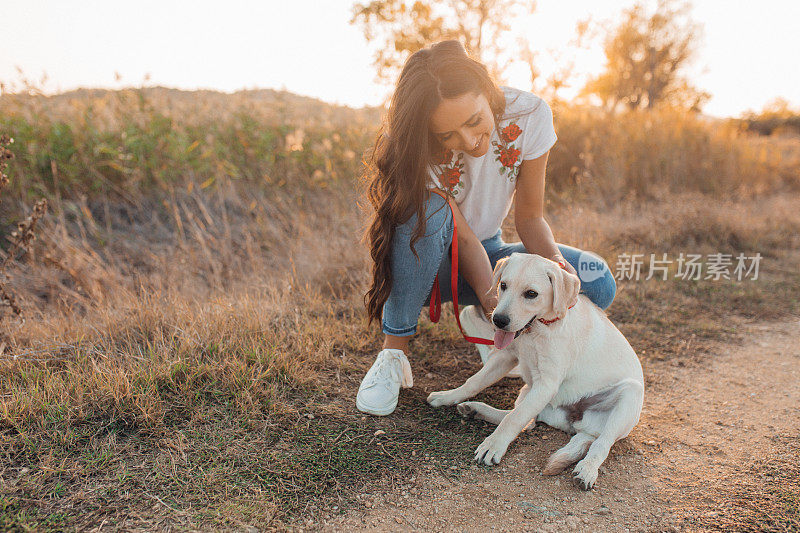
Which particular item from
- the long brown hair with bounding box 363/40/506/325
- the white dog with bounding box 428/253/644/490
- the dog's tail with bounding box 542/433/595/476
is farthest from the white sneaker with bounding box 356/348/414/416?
the dog's tail with bounding box 542/433/595/476

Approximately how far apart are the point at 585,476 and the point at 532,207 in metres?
1.36

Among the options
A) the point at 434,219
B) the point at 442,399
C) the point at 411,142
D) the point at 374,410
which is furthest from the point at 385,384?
the point at 411,142

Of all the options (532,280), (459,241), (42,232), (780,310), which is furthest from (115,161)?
(780,310)

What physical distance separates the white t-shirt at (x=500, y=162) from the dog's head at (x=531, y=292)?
0.76 meters

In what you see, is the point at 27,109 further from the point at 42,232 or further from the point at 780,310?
the point at 780,310

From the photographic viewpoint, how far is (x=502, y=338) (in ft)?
7.00

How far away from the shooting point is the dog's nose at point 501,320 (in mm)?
2016

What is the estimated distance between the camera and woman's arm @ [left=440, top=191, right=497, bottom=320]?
2.63 meters

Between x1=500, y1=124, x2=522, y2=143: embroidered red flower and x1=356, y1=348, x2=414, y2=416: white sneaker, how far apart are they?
1231mm

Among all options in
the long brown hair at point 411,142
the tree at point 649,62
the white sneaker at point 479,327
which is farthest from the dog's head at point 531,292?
the tree at point 649,62

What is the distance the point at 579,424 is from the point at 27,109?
6432 mm

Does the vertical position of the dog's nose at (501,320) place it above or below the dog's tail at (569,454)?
above

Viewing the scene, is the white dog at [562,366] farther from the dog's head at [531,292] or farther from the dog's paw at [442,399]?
the dog's paw at [442,399]

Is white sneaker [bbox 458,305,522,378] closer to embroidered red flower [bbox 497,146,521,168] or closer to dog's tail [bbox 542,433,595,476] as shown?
dog's tail [bbox 542,433,595,476]
